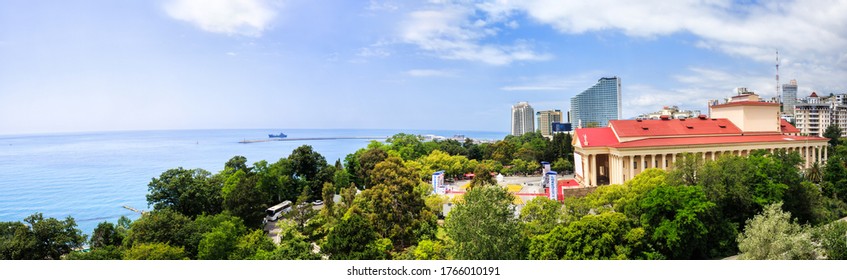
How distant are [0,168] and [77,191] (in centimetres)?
204

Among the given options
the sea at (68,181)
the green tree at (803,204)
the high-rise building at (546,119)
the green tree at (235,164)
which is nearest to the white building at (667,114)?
the green tree at (803,204)

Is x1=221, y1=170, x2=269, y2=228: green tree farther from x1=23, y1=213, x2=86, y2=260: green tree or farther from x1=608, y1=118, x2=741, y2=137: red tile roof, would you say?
x1=608, y1=118, x2=741, y2=137: red tile roof

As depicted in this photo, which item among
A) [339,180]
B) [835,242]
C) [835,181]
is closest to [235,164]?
[339,180]

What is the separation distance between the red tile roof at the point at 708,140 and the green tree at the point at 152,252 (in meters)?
13.5

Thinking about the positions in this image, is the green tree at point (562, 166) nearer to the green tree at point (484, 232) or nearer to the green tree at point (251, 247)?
the green tree at point (484, 232)

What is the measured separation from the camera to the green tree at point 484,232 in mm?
6645

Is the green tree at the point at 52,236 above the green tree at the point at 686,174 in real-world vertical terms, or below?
below

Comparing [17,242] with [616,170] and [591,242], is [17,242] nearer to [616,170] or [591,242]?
[591,242]

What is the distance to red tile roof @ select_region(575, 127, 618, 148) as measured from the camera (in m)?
16.2

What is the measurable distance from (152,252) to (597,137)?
46.8 ft

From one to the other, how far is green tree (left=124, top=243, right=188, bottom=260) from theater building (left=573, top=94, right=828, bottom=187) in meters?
13.4
